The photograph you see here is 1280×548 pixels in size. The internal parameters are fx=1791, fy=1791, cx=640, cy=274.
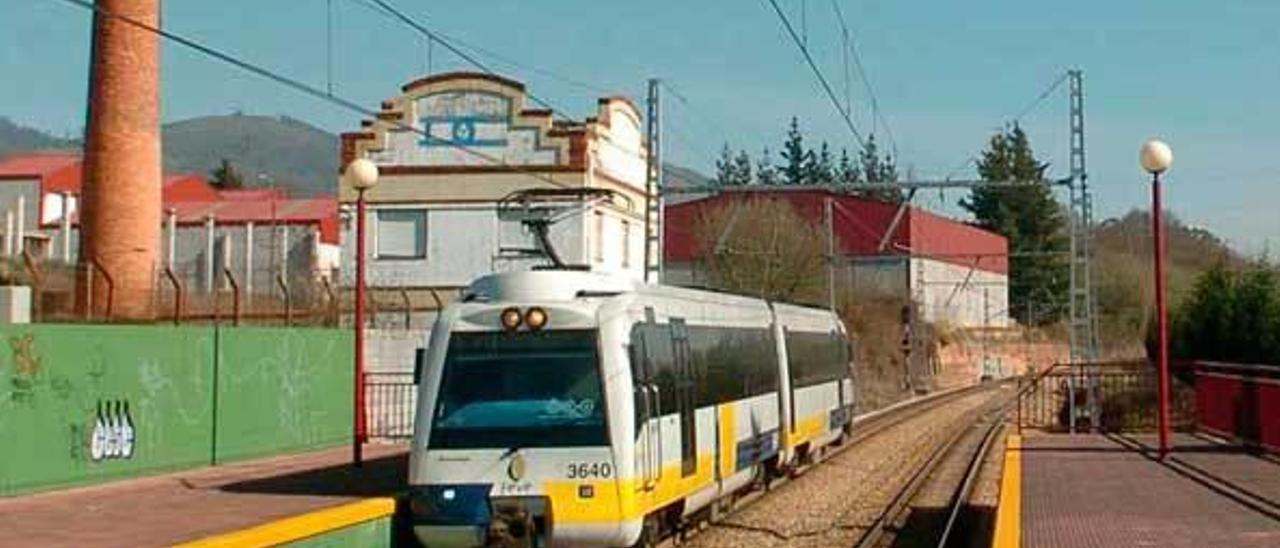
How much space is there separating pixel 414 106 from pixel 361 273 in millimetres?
36055

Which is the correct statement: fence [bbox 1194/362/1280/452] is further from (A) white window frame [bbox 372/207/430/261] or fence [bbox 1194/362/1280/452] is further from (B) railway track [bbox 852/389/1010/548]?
(A) white window frame [bbox 372/207/430/261]

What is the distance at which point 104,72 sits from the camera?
45562 mm

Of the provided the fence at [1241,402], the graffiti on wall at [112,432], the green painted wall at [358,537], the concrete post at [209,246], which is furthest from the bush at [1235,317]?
the concrete post at [209,246]

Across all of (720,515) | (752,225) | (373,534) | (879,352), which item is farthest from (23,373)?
(879,352)

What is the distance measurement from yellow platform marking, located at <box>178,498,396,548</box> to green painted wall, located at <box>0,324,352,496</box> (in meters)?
4.59

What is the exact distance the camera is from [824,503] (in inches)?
1003

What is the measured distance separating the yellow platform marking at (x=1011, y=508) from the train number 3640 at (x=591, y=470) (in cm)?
340

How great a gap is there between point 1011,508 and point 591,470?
4.16 metres

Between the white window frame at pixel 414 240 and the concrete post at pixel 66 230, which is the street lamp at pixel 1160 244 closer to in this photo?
the white window frame at pixel 414 240

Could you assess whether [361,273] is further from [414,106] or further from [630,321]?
[414,106]

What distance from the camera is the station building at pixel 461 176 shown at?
5825 cm

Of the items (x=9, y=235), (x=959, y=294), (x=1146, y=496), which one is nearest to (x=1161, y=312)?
(x=1146, y=496)

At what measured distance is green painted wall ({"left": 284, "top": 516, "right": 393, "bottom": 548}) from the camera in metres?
15.2

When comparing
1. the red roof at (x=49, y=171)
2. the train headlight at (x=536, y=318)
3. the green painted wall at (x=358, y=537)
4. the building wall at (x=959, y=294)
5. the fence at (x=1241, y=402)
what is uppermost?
the red roof at (x=49, y=171)
